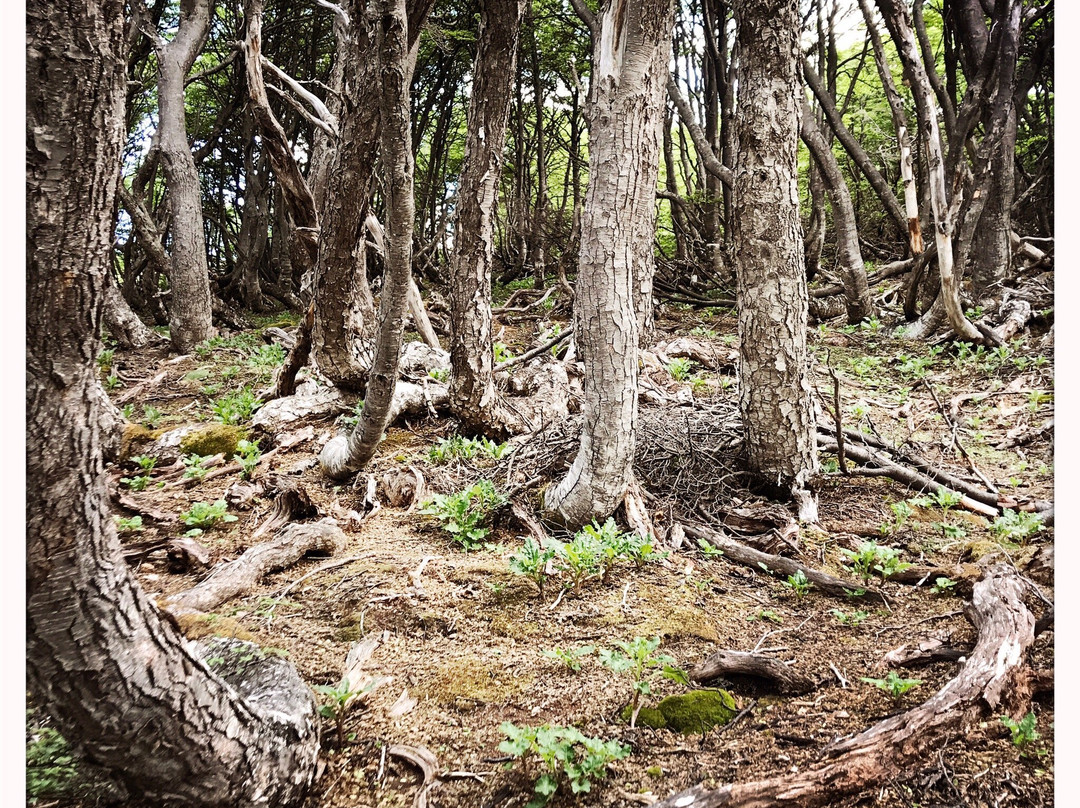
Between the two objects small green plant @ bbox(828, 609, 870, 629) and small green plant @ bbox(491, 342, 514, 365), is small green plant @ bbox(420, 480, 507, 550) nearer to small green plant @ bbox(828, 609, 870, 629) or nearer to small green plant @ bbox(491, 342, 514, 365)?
small green plant @ bbox(828, 609, 870, 629)

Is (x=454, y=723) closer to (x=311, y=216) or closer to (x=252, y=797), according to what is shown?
(x=252, y=797)

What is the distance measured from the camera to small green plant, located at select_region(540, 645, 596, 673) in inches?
98.9

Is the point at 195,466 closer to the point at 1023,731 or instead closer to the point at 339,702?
the point at 339,702

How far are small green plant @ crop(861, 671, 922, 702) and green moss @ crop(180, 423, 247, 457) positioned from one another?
5.17 meters

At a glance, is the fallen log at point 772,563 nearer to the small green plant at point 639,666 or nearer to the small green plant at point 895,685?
the small green plant at point 895,685

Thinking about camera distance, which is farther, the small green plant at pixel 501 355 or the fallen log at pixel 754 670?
the small green plant at pixel 501 355

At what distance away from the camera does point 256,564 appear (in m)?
3.38

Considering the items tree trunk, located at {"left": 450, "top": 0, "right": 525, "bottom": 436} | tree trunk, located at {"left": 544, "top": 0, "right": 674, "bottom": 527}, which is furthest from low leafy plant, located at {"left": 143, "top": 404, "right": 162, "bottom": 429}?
tree trunk, located at {"left": 544, "top": 0, "right": 674, "bottom": 527}

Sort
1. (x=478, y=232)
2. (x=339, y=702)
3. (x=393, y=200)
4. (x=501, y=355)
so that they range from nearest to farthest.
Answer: (x=339, y=702), (x=393, y=200), (x=478, y=232), (x=501, y=355)

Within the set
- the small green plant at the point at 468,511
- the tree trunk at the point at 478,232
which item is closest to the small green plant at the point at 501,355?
the tree trunk at the point at 478,232

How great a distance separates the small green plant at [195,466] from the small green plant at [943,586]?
5025mm

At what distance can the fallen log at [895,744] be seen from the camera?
5.36 feet

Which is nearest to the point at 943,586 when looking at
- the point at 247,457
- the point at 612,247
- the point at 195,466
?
the point at 612,247

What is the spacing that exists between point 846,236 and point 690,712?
8696mm
